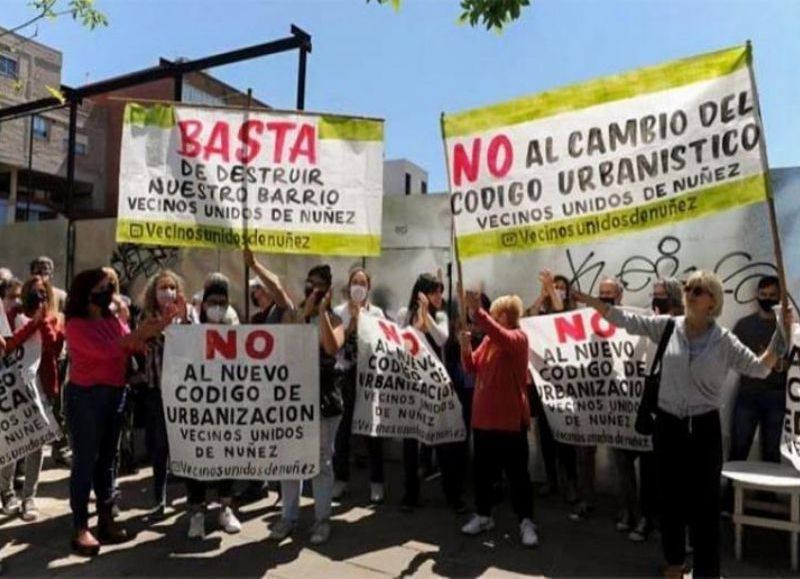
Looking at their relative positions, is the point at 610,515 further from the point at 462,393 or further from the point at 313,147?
the point at 313,147

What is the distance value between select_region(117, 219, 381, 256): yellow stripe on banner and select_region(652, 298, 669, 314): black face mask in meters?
2.13

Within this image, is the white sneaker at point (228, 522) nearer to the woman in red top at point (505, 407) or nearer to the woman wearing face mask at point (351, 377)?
the woman wearing face mask at point (351, 377)

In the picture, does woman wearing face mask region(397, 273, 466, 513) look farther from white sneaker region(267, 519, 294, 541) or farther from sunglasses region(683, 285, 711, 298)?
sunglasses region(683, 285, 711, 298)

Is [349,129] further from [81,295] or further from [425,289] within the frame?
[81,295]

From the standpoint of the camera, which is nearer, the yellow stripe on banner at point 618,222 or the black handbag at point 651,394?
the yellow stripe on banner at point 618,222

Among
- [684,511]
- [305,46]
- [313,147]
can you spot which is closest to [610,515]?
[684,511]

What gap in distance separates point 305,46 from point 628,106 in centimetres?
547

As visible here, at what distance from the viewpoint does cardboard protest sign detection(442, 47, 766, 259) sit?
4.12m

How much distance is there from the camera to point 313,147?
16.8 ft

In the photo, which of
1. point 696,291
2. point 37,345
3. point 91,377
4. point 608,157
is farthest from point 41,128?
point 696,291

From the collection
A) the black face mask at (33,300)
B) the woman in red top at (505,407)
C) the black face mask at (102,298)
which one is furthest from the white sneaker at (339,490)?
the black face mask at (33,300)

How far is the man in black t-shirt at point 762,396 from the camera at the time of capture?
5.45 metres

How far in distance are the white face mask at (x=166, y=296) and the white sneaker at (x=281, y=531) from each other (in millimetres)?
1789

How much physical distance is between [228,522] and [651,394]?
305 centimetres
